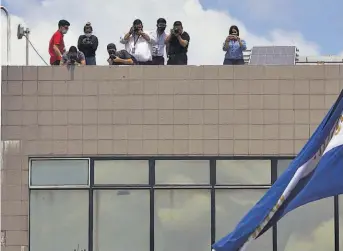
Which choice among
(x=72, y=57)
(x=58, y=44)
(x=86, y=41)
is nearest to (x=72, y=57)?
(x=72, y=57)

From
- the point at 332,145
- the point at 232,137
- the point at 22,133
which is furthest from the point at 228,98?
the point at 332,145

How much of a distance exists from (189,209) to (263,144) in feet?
5.41

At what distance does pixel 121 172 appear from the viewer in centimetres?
1402

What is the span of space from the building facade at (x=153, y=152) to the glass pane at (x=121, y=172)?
2cm

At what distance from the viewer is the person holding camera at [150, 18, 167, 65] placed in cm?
1434

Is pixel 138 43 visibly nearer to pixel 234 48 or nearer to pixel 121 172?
pixel 234 48

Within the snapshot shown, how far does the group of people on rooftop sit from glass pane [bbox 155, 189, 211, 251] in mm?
2269

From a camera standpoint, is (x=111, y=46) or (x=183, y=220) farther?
(x=111, y=46)

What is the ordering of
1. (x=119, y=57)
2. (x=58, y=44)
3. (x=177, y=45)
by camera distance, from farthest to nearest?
(x=58, y=44) < (x=177, y=45) < (x=119, y=57)

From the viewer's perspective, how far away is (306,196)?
28.1 feet

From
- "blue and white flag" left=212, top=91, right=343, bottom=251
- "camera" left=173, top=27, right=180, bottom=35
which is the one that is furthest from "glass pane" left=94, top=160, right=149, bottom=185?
"blue and white flag" left=212, top=91, right=343, bottom=251

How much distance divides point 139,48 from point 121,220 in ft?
9.65

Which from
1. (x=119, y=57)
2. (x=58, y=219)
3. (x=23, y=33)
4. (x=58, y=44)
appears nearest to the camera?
(x=58, y=219)

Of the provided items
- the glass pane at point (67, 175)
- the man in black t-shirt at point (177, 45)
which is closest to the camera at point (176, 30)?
the man in black t-shirt at point (177, 45)
